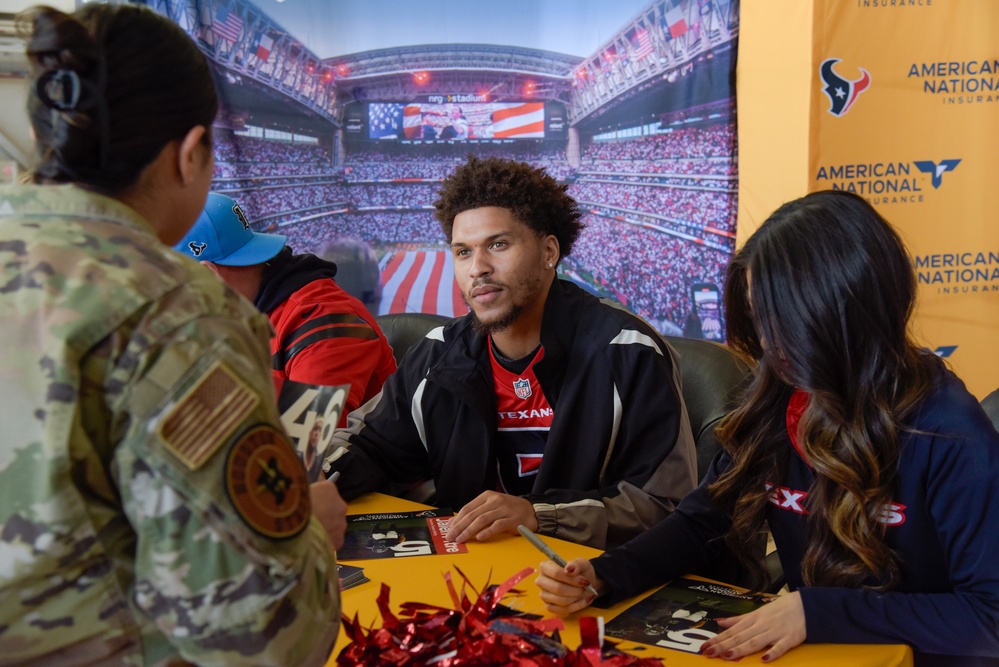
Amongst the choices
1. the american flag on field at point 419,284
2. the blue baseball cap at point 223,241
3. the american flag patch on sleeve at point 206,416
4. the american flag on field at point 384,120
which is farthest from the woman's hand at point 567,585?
the american flag on field at point 384,120

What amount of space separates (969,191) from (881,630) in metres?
3.50

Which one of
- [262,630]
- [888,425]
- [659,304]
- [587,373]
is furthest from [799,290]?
[659,304]

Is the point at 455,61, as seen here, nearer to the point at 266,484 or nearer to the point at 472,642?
the point at 472,642

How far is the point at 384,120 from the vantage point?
15.2ft

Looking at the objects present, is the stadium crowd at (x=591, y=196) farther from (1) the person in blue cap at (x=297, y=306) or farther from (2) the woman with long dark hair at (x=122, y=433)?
(2) the woman with long dark hair at (x=122, y=433)

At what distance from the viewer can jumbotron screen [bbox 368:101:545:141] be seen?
454 centimetres

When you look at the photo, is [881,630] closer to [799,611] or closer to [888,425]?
[799,611]

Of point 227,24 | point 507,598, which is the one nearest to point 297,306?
point 507,598

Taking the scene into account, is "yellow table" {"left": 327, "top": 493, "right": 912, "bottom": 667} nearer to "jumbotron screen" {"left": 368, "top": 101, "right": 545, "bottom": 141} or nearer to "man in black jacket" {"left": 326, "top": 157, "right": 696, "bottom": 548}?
"man in black jacket" {"left": 326, "top": 157, "right": 696, "bottom": 548}

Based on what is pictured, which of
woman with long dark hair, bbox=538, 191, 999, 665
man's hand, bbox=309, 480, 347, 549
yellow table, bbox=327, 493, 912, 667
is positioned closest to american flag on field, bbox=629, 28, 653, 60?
woman with long dark hair, bbox=538, 191, 999, 665

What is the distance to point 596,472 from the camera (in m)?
2.11

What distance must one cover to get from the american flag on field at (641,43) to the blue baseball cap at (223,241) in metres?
2.42

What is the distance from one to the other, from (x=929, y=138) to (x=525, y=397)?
2869mm

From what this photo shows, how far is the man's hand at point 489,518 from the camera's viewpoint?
1.67 metres
